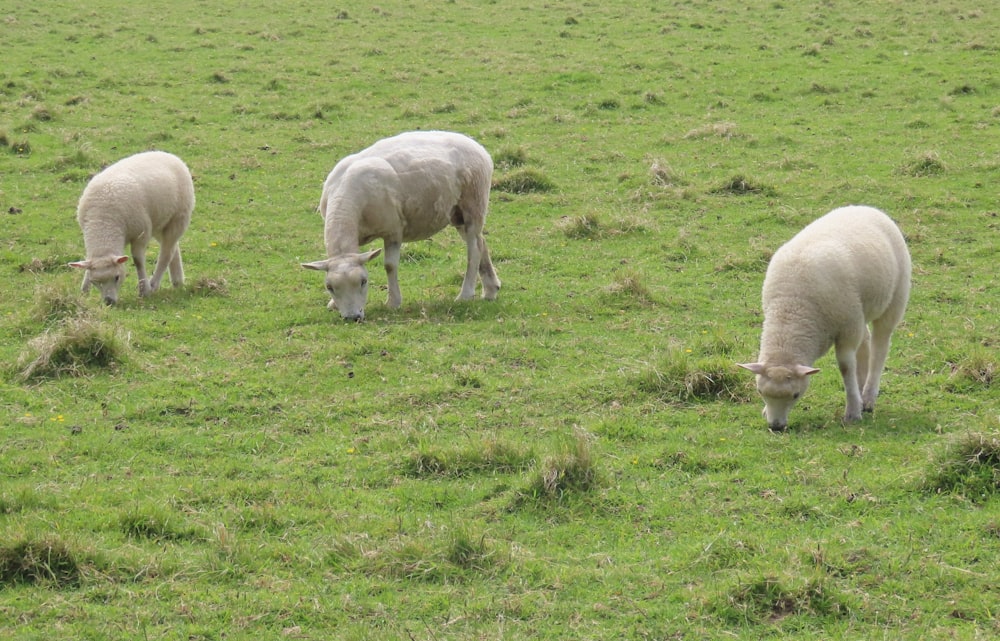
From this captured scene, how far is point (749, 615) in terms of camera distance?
20.4 feet

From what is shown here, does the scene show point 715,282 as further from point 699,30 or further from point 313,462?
Answer: point 699,30

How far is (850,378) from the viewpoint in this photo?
362 inches

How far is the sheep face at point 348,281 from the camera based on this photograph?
12125 mm

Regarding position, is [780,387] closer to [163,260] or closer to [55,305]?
[55,305]

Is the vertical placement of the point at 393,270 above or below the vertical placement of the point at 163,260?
above

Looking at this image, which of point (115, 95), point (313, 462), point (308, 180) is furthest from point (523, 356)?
point (115, 95)

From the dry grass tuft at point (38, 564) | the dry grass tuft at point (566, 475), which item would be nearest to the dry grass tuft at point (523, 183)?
the dry grass tuft at point (566, 475)

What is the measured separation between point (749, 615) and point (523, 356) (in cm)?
533

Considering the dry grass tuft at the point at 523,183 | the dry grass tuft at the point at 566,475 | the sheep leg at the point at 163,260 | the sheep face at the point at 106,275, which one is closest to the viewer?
the dry grass tuft at the point at 566,475

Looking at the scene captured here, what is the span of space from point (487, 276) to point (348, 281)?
2128 mm

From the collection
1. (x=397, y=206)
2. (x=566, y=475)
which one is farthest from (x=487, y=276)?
(x=566, y=475)

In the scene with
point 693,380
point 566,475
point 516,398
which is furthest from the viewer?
point 516,398

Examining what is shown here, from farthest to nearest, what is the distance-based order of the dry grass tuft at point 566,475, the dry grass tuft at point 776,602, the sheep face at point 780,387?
1. the sheep face at point 780,387
2. the dry grass tuft at point 566,475
3. the dry grass tuft at point 776,602

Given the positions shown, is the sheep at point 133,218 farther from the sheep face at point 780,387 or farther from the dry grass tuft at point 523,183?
the sheep face at point 780,387
